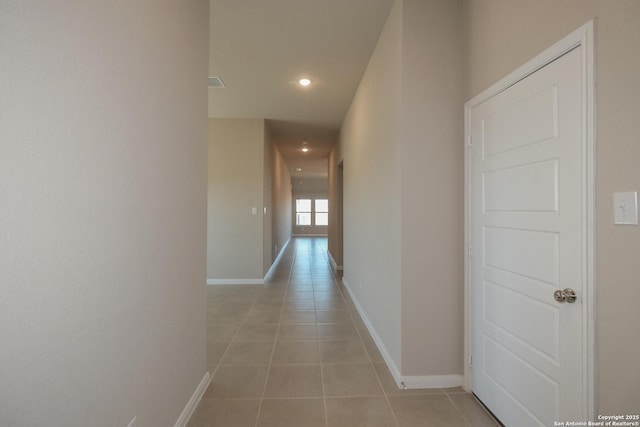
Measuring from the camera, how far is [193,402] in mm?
1926

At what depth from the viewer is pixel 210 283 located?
5.26 m

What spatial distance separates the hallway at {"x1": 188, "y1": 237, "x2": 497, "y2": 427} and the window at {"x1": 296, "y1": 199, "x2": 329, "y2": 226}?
11.6m

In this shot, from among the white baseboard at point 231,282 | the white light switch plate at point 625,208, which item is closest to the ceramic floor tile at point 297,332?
the white baseboard at point 231,282

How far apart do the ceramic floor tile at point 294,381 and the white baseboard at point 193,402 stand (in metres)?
0.44

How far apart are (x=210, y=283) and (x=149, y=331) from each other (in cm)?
411

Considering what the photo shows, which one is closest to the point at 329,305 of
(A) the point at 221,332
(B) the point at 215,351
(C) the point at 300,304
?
(C) the point at 300,304

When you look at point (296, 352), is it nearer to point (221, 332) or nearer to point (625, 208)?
point (221, 332)

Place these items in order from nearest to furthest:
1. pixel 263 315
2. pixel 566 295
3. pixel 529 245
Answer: pixel 566 295
pixel 529 245
pixel 263 315

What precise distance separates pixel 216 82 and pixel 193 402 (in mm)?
3439

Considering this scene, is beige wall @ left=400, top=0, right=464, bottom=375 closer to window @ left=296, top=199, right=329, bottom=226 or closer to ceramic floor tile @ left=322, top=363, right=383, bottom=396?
ceramic floor tile @ left=322, top=363, right=383, bottom=396

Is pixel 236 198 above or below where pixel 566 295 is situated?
above

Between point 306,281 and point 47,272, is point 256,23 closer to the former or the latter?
point 47,272

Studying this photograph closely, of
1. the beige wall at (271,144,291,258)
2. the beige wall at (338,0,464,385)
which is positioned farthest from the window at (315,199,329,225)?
the beige wall at (338,0,464,385)

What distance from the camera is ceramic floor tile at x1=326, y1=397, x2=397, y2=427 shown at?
1815 millimetres
